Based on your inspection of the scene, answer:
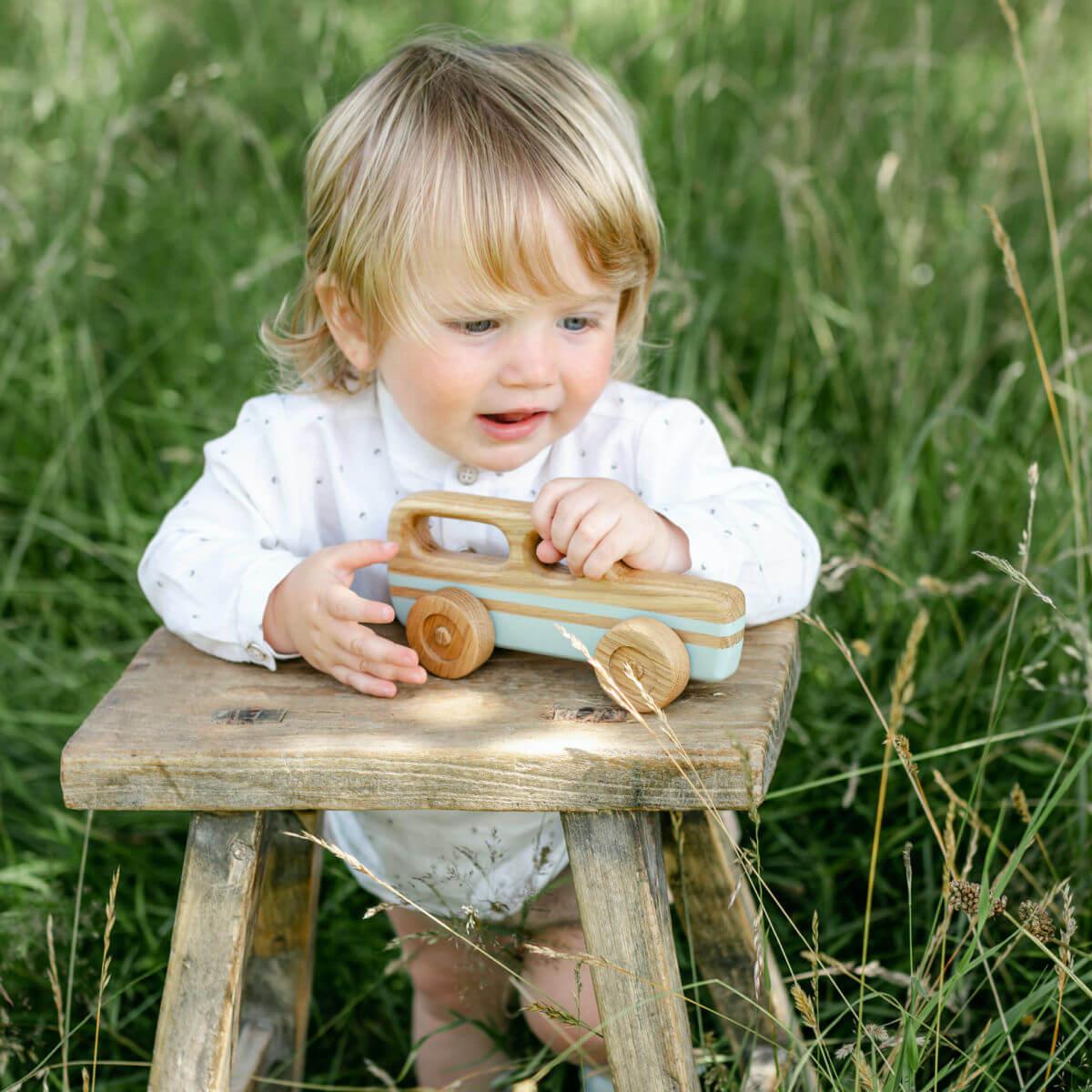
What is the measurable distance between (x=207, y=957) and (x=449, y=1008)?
0.57 m

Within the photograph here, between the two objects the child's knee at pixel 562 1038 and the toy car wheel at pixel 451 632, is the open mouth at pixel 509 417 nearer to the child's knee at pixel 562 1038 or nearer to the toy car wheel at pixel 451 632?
the toy car wheel at pixel 451 632

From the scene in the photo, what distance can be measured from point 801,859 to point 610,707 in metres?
0.82

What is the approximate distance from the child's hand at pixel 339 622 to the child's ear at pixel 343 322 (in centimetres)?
28

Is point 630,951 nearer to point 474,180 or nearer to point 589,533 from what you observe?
point 589,533

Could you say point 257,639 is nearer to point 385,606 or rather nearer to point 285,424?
point 385,606

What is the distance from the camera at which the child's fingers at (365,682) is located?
1.40m

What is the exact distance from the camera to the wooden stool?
4.12 feet

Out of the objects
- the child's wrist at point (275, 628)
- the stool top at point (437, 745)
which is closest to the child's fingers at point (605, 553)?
the stool top at point (437, 745)

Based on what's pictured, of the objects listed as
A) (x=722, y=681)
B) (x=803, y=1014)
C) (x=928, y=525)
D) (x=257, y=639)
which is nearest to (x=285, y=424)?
(x=257, y=639)

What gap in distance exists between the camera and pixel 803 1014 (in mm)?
1191

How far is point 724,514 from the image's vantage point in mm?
1505

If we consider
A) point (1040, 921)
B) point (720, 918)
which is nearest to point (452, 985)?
point (720, 918)

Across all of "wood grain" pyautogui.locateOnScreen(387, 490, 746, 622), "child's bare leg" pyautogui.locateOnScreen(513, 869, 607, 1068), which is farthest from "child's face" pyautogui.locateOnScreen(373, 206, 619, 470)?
"child's bare leg" pyautogui.locateOnScreen(513, 869, 607, 1068)

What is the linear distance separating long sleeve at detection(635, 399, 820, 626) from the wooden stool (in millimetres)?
71
